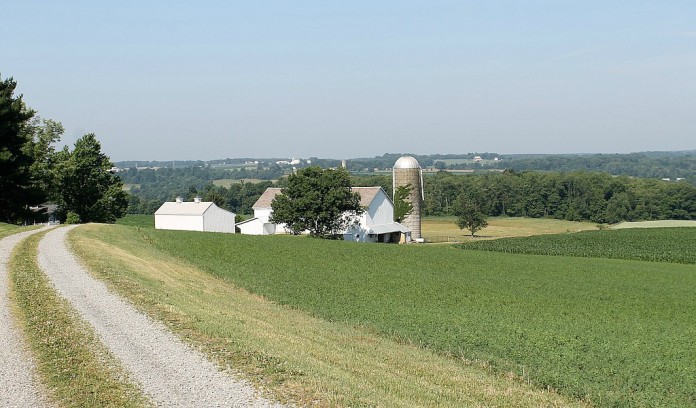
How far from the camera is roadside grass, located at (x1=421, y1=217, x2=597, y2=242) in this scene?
329 ft

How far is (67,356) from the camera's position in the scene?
43.7 feet

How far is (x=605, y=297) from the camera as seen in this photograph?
3120 centimetres

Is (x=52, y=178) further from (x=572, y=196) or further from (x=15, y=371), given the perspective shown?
(x=572, y=196)

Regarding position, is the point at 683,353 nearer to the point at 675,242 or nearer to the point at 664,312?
the point at 664,312

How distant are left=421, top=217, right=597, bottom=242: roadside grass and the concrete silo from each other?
27.9 feet

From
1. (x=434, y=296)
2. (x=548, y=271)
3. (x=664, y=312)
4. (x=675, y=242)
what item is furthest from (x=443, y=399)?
(x=675, y=242)

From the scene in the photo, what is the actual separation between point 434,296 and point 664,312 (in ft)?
30.1

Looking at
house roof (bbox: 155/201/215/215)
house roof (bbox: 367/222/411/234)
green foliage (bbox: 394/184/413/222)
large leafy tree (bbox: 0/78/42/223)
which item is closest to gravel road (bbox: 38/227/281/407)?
large leafy tree (bbox: 0/78/42/223)

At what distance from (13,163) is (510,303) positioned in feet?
125

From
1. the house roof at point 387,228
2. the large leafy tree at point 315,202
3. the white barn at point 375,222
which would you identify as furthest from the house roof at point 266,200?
the house roof at point 387,228

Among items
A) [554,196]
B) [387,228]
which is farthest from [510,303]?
[554,196]

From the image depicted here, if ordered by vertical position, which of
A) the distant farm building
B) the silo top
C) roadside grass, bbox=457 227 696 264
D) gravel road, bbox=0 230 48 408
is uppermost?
the silo top

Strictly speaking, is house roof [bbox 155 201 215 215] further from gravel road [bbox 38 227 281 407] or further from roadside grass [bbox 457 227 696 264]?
gravel road [bbox 38 227 281 407]

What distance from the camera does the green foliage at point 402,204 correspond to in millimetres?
82375
